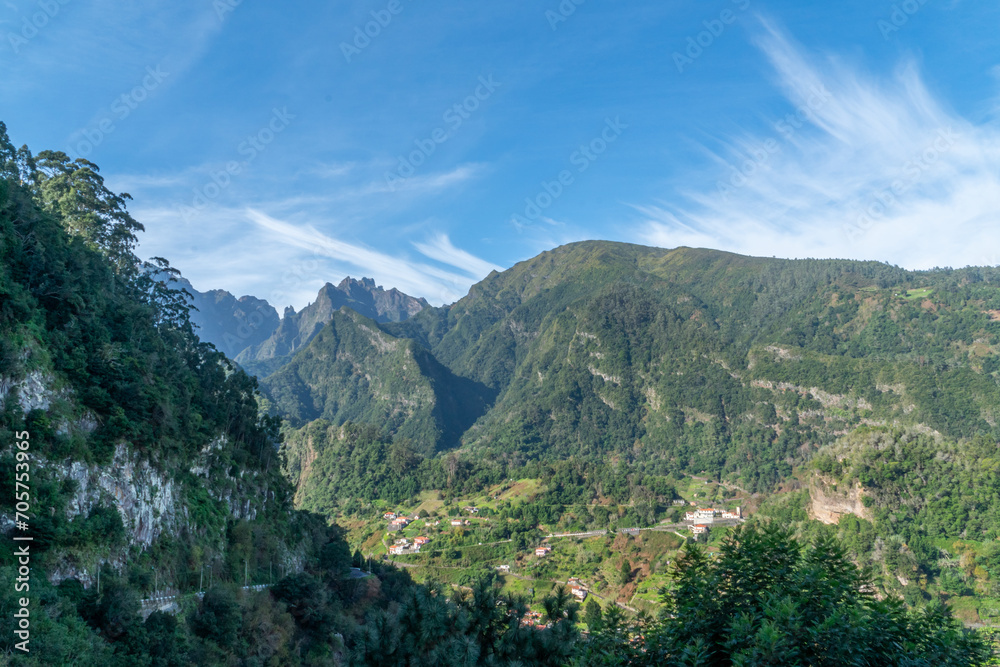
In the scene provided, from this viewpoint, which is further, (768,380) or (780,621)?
(768,380)

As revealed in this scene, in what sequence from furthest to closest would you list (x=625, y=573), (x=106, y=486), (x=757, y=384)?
(x=757, y=384) < (x=625, y=573) < (x=106, y=486)

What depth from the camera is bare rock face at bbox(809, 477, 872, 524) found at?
6069 centimetres

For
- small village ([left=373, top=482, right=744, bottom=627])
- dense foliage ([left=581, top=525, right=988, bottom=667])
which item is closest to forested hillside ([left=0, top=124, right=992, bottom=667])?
dense foliage ([left=581, top=525, right=988, bottom=667])

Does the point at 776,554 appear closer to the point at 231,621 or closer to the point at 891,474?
the point at 231,621

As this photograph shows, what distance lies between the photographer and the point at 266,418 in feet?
172

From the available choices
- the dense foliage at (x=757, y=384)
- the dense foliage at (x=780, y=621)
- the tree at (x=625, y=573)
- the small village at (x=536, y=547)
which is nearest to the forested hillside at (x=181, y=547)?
the dense foliage at (x=780, y=621)

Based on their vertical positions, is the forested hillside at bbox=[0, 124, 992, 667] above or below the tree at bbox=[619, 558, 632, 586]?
above

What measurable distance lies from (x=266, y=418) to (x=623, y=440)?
131567 millimetres

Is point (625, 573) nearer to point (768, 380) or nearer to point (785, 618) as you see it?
point (785, 618)

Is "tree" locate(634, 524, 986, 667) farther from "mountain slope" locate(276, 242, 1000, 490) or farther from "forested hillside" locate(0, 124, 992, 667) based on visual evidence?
"mountain slope" locate(276, 242, 1000, 490)

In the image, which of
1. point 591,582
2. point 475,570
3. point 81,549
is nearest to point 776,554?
point 81,549

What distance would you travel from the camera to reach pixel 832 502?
2496 inches

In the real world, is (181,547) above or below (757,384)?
below

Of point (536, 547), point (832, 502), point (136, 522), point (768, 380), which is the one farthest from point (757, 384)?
point (136, 522)
